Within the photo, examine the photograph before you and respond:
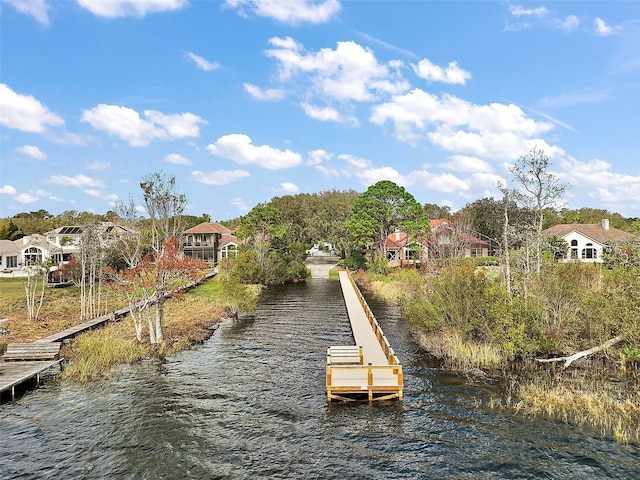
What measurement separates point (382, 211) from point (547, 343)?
1394 inches

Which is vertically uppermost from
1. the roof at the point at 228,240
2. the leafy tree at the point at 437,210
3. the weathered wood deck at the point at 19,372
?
the leafy tree at the point at 437,210

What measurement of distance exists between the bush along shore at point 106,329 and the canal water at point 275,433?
3.86 ft

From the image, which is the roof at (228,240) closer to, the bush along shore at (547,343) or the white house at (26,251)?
the white house at (26,251)

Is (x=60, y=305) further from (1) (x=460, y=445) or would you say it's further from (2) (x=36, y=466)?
(1) (x=460, y=445)

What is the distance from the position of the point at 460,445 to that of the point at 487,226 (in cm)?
5240

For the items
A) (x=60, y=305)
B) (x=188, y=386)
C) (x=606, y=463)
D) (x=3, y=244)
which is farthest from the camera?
(x=3, y=244)

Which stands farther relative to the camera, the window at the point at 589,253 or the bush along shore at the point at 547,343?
the window at the point at 589,253

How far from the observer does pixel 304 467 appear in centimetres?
1023

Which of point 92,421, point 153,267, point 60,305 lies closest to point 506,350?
point 92,421

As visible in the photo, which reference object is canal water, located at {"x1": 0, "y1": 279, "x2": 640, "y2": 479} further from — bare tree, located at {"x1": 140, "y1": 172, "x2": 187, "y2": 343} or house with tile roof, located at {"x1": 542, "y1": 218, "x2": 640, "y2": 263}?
house with tile roof, located at {"x1": 542, "y1": 218, "x2": 640, "y2": 263}

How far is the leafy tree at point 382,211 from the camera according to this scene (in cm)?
5159

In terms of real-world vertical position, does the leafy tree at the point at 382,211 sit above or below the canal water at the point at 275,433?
above

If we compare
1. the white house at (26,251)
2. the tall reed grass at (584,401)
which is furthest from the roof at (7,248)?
the tall reed grass at (584,401)

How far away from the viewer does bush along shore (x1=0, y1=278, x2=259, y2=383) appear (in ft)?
58.2
